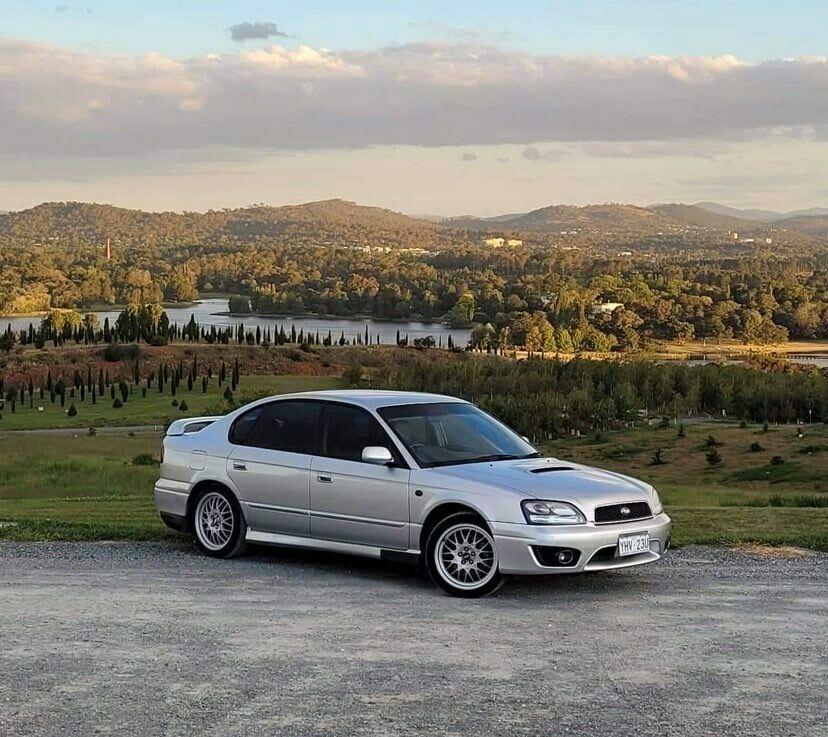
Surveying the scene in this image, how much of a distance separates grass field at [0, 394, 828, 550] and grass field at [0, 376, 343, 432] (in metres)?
0.62

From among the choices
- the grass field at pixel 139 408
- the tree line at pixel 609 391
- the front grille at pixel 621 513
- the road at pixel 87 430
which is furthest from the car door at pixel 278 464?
the tree line at pixel 609 391

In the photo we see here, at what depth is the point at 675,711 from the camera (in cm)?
612

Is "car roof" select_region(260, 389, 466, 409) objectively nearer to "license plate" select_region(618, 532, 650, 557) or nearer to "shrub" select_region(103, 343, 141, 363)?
"license plate" select_region(618, 532, 650, 557)

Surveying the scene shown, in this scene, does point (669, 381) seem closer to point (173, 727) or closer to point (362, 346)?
point (362, 346)

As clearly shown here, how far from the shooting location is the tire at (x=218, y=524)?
408 inches

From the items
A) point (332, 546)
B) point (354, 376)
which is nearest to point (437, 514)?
point (332, 546)

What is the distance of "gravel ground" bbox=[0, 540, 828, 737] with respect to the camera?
6023 millimetres

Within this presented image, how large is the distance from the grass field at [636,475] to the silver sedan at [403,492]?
150 cm

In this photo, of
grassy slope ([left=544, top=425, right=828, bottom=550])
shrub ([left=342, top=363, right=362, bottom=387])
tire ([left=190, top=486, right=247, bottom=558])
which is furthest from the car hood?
shrub ([left=342, top=363, right=362, bottom=387])

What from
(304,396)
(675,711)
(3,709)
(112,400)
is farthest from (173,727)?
(112,400)

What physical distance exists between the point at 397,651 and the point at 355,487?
8.39 ft

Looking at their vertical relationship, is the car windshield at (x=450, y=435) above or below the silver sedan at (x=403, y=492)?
above

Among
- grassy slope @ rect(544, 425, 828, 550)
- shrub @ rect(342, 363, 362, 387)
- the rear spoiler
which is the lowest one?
grassy slope @ rect(544, 425, 828, 550)

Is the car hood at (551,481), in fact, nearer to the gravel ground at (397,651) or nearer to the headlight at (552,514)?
the headlight at (552,514)
